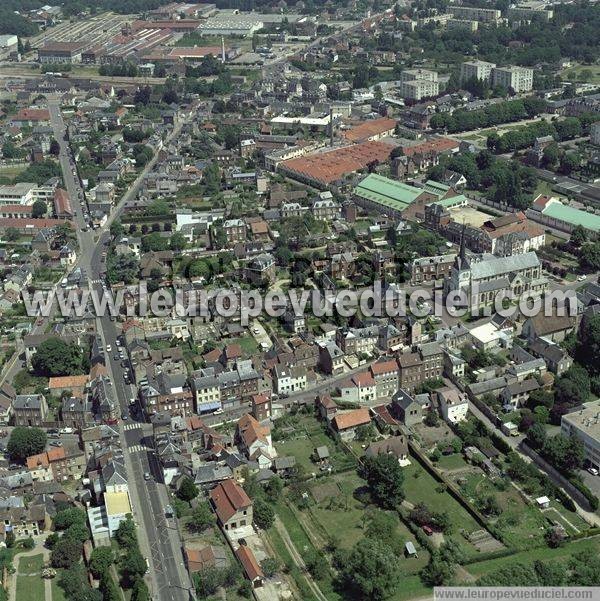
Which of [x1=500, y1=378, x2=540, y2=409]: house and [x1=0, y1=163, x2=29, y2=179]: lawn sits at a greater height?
[x1=0, y1=163, x2=29, y2=179]: lawn

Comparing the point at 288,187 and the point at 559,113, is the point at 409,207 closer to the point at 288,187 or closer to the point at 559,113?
the point at 288,187

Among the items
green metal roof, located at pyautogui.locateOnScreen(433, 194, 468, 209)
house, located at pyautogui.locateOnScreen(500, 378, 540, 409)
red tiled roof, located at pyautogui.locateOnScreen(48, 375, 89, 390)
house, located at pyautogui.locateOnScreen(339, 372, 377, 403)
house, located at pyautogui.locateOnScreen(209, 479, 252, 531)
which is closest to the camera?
house, located at pyautogui.locateOnScreen(209, 479, 252, 531)

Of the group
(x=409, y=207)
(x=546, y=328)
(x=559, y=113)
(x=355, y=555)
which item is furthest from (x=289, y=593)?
(x=559, y=113)

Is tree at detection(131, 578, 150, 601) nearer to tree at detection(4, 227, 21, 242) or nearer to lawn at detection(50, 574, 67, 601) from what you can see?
lawn at detection(50, 574, 67, 601)

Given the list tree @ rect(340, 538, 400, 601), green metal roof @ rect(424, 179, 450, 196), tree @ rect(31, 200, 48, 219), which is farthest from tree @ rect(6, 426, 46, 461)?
green metal roof @ rect(424, 179, 450, 196)

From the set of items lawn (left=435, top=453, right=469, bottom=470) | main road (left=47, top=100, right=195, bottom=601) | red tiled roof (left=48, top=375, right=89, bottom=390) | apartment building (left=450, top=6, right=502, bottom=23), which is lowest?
lawn (left=435, top=453, right=469, bottom=470)

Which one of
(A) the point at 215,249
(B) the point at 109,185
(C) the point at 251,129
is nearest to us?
(A) the point at 215,249
